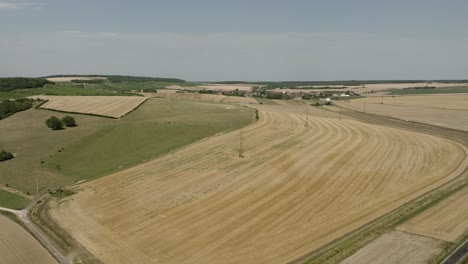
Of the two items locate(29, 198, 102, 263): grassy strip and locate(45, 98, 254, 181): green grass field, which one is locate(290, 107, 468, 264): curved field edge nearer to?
locate(29, 198, 102, 263): grassy strip

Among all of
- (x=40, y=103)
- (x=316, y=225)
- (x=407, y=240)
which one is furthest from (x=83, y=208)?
(x=40, y=103)

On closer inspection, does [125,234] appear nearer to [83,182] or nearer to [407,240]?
[83,182]

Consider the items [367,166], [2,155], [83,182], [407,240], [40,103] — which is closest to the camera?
[407,240]

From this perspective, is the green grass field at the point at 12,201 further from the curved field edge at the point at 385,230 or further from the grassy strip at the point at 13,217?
the curved field edge at the point at 385,230

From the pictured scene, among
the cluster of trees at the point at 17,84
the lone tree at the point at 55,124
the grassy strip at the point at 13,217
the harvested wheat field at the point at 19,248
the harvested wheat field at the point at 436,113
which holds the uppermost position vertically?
the cluster of trees at the point at 17,84

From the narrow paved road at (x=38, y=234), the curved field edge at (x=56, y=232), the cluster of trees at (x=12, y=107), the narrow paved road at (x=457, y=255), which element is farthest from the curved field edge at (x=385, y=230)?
the cluster of trees at (x=12, y=107)

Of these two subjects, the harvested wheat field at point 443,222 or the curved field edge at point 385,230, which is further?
the harvested wheat field at point 443,222

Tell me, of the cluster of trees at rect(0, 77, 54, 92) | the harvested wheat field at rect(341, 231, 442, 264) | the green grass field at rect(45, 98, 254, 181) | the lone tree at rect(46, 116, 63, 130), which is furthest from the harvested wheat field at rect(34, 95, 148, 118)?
the harvested wheat field at rect(341, 231, 442, 264)
